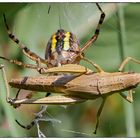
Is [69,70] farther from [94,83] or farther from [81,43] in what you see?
[81,43]

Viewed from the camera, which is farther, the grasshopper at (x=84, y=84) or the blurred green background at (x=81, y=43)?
the blurred green background at (x=81, y=43)

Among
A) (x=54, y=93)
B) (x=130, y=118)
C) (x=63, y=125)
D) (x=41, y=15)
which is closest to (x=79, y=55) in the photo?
(x=54, y=93)

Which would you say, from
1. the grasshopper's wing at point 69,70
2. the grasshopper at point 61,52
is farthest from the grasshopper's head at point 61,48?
A: the grasshopper's wing at point 69,70

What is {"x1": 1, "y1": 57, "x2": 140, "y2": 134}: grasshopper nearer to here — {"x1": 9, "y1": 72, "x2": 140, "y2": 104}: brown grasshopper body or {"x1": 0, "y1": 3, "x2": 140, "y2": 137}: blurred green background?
{"x1": 9, "y1": 72, "x2": 140, "y2": 104}: brown grasshopper body

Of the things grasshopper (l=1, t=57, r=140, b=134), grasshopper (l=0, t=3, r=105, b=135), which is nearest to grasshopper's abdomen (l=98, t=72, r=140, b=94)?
grasshopper (l=1, t=57, r=140, b=134)

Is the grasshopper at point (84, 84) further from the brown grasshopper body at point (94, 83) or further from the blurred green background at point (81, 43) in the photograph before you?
the blurred green background at point (81, 43)

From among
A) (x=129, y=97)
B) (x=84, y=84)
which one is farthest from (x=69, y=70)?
(x=129, y=97)
